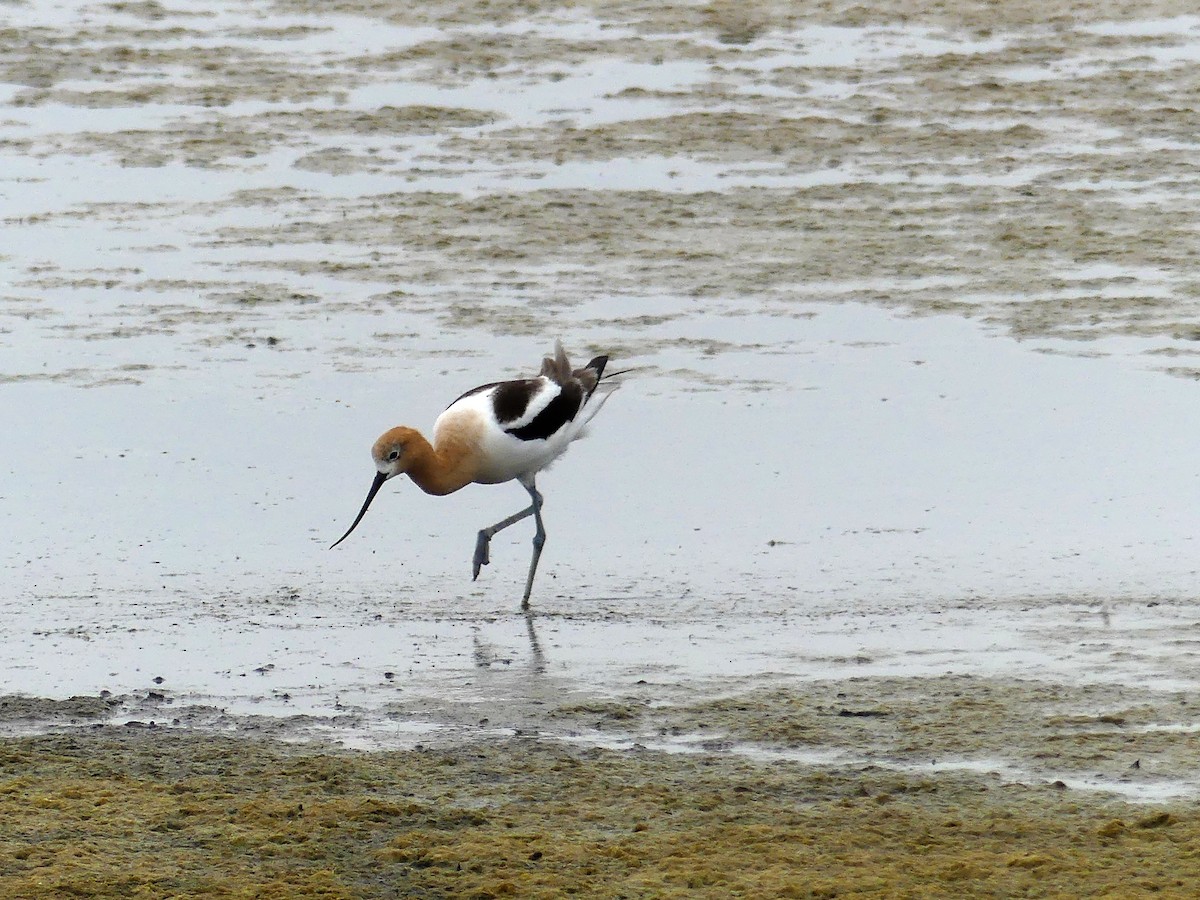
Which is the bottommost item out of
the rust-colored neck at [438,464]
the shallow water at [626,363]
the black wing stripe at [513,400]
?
the shallow water at [626,363]

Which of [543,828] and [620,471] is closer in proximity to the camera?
[543,828]

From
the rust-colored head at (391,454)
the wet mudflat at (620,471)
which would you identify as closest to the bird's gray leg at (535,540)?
the wet mudflat at (620,471)

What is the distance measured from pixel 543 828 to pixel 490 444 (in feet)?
11.7

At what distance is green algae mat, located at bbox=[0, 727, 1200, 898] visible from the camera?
5230 millimetres

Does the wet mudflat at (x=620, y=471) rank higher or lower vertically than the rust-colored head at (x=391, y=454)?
lower

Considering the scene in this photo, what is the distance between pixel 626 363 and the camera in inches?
458

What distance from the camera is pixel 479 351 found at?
11820 millimetres

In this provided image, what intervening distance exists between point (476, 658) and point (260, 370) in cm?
430

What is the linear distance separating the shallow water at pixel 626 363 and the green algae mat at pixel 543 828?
37cm

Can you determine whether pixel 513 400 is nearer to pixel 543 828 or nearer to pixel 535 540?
pixel 535 540

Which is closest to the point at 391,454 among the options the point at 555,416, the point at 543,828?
the point at 555,416

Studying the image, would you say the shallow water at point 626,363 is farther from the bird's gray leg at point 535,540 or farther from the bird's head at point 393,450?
the bird's head at point 393,450

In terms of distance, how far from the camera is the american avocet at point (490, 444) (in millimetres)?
8883

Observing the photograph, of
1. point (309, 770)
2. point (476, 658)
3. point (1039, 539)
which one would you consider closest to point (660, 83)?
point (1039, 539)
